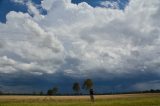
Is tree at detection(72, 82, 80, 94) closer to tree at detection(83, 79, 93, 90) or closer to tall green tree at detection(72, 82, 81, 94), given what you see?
tall green tree at detection(72, 82, 81, 94)

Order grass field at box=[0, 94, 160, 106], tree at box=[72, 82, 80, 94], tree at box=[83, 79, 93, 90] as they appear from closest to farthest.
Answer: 1. grass field at box=[0, 94, 160, 106]
2. tree at box=[83, 79, 93, 90]
3. tree at box=[72, 82, 80, 94]

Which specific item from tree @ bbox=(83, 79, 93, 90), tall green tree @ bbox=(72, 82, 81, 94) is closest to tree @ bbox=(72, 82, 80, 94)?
tall green tree @ bbox=(72, 82, 81, 94)

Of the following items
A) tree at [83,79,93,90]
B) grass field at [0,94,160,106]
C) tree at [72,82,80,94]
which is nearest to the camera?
grass field at [0,94,160,106]

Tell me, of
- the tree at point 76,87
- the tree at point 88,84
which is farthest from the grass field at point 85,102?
the tree at point 76,87

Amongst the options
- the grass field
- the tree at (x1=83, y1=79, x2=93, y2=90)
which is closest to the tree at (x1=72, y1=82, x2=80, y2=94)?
the tree at (x1=83, y1=79, x2=93, y2=90)

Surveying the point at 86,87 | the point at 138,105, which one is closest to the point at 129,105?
the point at 138,105

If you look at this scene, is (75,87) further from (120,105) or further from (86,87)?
(120,105)

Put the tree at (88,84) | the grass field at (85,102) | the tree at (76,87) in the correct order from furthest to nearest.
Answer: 1. the tree at (76,87)
2. the tree at (88,84)
3. the grass field at (85,102)

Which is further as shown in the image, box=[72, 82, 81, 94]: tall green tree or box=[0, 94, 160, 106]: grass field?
box=[72, 82, 81, 94]: tall green tree

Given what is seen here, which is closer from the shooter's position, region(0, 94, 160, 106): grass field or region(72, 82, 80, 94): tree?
region(0, 94, 160, 106): grass field

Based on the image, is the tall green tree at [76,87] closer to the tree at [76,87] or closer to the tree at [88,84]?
the tree at [76,87]

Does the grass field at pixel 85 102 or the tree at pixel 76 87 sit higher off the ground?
the tree at pixel 76 87

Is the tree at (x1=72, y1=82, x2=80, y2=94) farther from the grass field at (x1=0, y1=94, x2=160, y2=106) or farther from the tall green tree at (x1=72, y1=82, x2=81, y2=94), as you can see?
the grass field at (x1=0, y1=94, x2=160, y2=106)

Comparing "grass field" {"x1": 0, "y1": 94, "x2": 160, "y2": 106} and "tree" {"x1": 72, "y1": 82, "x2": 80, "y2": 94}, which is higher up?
"tree" {"x1": 72, "y1": 82, "x2": 80, "y2": 94}
